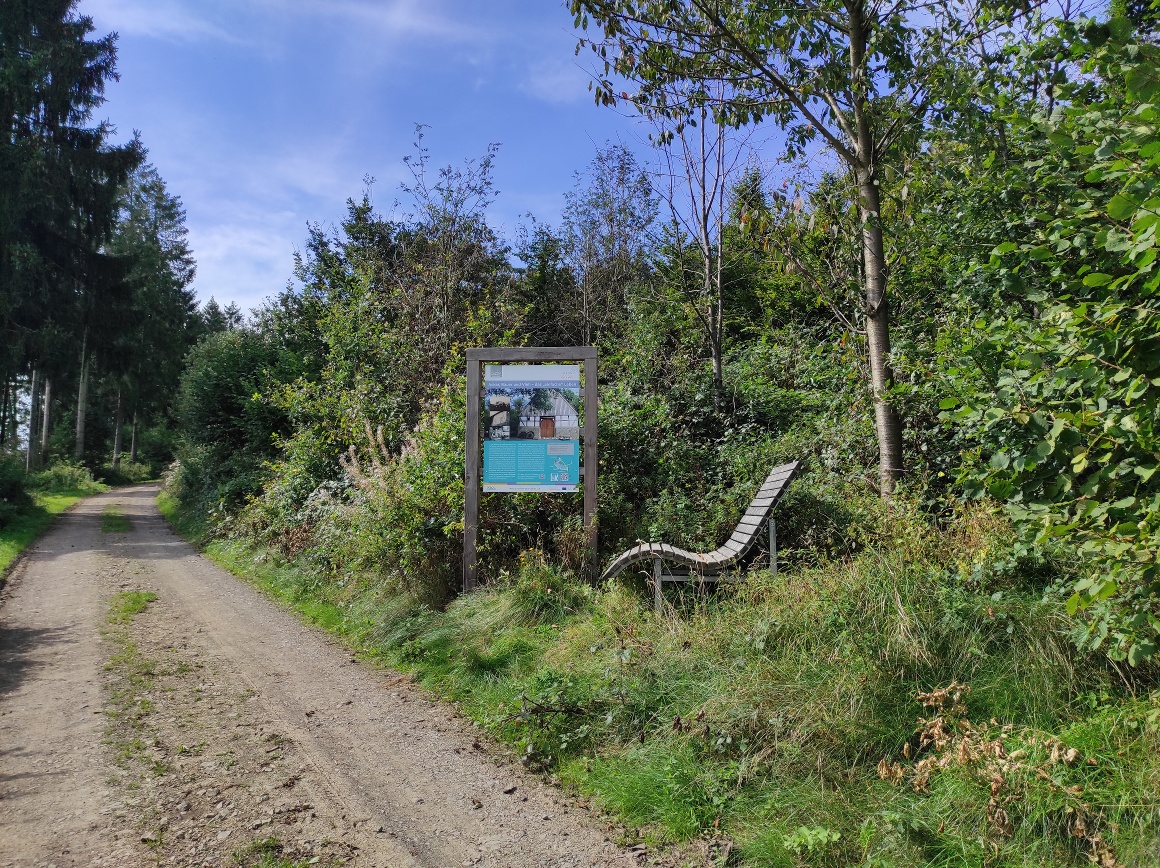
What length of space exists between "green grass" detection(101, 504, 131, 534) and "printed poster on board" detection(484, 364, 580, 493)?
1436 cm

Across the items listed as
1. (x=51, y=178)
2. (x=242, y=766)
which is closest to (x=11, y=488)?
(x=51, y=178)

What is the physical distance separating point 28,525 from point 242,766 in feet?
54.9

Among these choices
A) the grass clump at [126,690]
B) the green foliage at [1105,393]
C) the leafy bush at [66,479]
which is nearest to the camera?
the green foliage at [1105,393]

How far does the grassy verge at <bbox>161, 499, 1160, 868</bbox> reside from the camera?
2.90m

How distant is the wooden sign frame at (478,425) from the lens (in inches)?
298

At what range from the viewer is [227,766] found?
425cm

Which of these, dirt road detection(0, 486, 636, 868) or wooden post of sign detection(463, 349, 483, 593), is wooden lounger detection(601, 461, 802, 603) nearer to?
dirt road detection(0, 486, 636, 868)

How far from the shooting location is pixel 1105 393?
117 inches

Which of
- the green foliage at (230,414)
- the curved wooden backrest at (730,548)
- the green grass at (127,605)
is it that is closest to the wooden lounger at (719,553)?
the curved wooden backrest at (730,548)

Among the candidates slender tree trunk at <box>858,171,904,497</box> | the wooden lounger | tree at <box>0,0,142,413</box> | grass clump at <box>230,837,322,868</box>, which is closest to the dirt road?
grass clump at <box>230,837,322,868</box>

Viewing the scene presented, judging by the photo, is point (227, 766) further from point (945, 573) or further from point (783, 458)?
point (783, 458)

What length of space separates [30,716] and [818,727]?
507cm

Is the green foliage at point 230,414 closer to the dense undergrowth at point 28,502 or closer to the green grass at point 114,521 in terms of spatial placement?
the green grass at point 114,521

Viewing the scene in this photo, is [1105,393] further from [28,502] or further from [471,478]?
[28,502]
